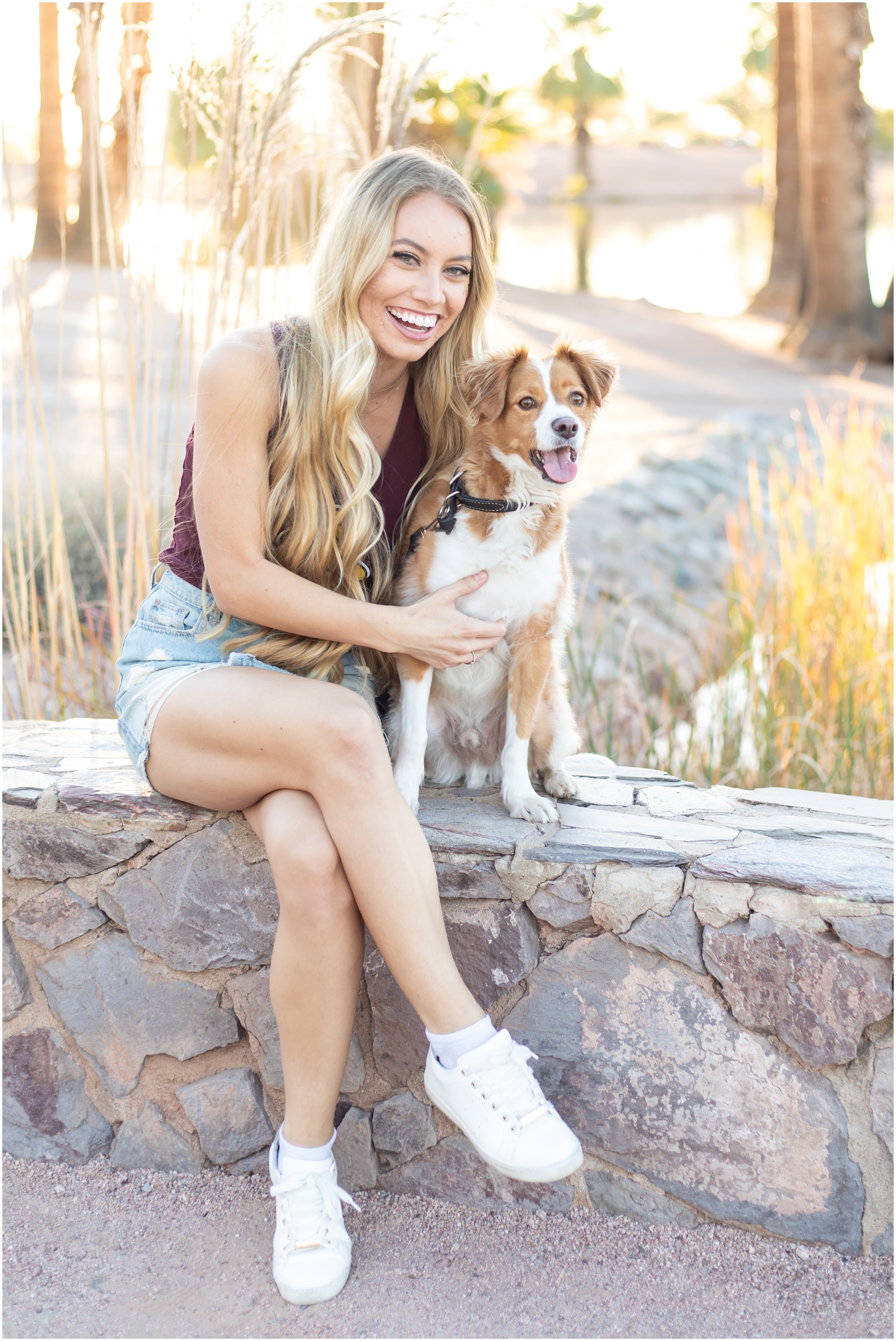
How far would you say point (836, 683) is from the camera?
12.1ft

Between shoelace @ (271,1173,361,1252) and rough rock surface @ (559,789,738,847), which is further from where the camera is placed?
rough rock surface @ (559,789,738,847)

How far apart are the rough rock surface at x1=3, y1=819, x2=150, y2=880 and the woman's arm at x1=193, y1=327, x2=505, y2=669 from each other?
1.68 ft

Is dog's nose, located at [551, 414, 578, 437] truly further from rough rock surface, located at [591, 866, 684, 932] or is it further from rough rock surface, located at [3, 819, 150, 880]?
rough rock surface, located at [3, 819, 150, 880]

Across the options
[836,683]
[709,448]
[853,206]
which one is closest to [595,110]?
[853,206]

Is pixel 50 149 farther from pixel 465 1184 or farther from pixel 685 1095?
pixel 685 1095

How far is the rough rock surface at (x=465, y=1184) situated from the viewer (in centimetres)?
208

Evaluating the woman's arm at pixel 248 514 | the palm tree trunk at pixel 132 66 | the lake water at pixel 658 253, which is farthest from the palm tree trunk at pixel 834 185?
the woman's arm at pixel 248 514

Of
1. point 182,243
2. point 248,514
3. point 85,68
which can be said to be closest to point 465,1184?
point 248,514

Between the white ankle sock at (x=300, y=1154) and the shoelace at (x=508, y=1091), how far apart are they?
0.30m

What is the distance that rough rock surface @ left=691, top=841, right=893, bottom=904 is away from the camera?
1.88 meters

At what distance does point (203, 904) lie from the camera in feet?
7.11

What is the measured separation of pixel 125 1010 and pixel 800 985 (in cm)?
129

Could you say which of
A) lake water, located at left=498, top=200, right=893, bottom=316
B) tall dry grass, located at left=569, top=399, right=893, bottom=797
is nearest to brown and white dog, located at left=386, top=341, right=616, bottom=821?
tall dry grass, located at left=569, top=399, right=893, bottom=797

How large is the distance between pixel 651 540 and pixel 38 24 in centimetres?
417
